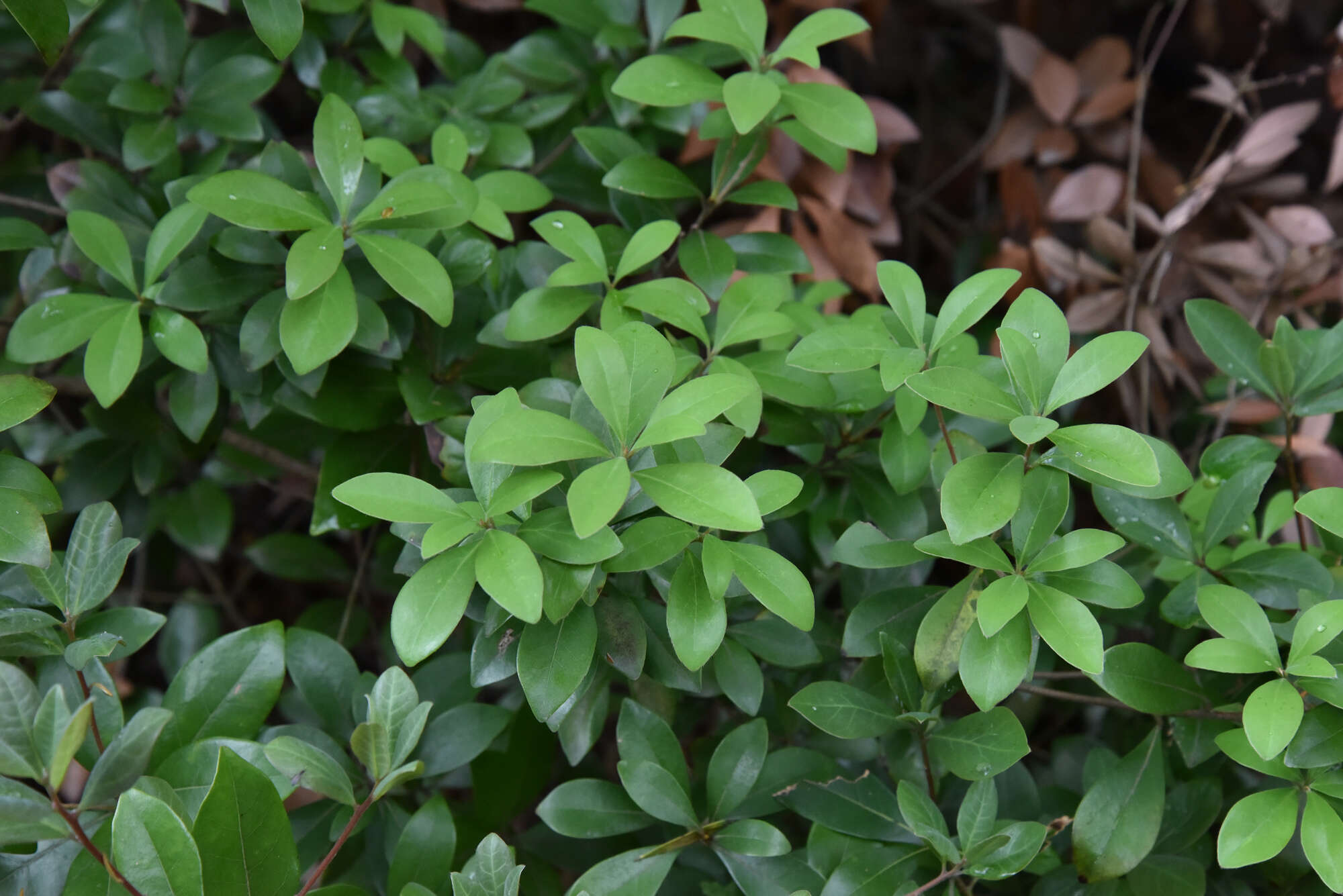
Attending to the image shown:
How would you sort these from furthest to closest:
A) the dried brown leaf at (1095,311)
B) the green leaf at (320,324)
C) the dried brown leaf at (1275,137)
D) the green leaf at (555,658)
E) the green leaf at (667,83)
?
the dried brown leaf at (1275,137)
the dried brown leaf at (1095,311)
the green leaf at (667,83)
the green leaf at (320,324)
the green leaf at (555,658)

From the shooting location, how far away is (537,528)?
72 cm

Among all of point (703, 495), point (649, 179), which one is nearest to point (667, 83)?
point (649, 179)

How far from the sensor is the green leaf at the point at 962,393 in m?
0.72

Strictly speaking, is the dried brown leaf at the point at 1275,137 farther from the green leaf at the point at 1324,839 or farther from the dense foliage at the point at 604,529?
the green leaf at the point at 1324,839

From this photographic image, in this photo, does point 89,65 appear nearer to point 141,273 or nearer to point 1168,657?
point 141,273

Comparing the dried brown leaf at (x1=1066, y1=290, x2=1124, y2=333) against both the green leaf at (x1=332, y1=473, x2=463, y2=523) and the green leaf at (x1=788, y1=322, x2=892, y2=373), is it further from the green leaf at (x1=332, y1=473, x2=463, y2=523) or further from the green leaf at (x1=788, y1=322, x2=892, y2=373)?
the green leaf at (x1=332, y1=473, x2=463, y2=523)

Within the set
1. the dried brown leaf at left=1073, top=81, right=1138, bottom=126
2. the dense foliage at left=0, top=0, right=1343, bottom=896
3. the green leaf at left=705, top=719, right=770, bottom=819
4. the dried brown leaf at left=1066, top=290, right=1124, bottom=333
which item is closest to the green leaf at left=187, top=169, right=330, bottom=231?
the dense foliage at left=0, top=0, right=1343, bottom=896

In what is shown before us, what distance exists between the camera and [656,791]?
81 centimetres

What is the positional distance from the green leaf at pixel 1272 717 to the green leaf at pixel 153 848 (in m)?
0.77

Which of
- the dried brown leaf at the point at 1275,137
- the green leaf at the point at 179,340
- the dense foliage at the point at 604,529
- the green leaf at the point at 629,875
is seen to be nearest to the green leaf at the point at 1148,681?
the dense foliage at the point at 604,529

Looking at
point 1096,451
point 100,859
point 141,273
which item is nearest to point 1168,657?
point 1096,451

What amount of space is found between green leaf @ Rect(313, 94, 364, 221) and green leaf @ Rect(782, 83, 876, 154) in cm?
44

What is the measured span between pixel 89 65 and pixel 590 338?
947 mm

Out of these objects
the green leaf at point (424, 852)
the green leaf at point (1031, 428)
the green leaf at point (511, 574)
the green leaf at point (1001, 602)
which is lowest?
the green leaf at point (424, 852)
